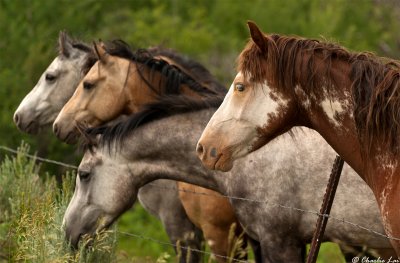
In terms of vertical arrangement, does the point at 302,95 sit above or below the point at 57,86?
above

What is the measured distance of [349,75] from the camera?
5996mm

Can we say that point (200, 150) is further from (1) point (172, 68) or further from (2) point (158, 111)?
(1) point (172, 68)

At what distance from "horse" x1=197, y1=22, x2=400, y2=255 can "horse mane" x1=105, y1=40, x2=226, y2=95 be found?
2.61m

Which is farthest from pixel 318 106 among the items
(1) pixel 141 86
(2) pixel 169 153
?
(1) pixel 141 86

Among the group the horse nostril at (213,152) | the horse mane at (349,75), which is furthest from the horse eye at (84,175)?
the horse mane at (349,75)

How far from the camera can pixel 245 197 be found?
752 cm

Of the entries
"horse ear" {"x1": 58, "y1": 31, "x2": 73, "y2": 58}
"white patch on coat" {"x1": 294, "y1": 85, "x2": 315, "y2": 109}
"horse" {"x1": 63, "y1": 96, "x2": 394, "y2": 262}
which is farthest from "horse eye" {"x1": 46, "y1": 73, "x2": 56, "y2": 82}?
"white patch on coat" {"x1": 294, "y1": 85, "x2": 315, "y2": 109}

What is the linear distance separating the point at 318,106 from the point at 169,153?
1.93 metres

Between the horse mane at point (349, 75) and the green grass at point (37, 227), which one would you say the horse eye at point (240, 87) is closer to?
the horse mane at point (349, 75)

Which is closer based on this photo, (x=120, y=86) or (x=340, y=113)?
(x=340, y=113)

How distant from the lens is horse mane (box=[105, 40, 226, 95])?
9.08 m

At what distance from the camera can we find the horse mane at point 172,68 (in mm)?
9078

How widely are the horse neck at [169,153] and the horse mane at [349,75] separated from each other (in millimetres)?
1576

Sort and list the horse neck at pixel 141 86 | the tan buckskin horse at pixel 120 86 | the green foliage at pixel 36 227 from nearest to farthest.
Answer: the green foliage at pixel 36 227 → the tan buckskin horse at pixel 120 86 → the horse neck at pixel 141 86
